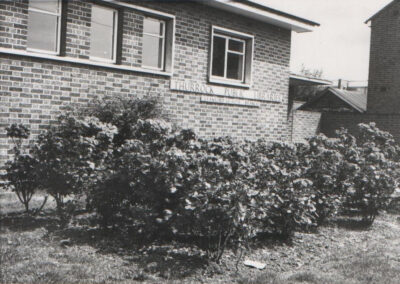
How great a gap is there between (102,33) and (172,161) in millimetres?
5457

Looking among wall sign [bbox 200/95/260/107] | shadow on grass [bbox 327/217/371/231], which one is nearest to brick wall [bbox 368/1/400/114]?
wall sign [bbox 200/95/260/107]

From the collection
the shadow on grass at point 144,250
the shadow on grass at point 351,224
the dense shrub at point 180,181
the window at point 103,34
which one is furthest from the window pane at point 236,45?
the shadow on grass at point 144,250

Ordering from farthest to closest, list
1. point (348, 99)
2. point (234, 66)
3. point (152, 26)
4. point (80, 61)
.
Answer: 1. point (348, 99)
2. point (234, 66)
3. point (152, 26)
4. point (80, 61)

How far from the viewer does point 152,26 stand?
10.3 m

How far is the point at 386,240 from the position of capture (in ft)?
22.4

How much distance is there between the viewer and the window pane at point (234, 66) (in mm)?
12312

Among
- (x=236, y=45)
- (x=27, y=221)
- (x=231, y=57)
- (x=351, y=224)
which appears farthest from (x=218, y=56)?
(x=27, y=221)

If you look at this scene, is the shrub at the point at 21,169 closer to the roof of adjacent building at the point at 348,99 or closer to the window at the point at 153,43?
the window at the point at 153,43

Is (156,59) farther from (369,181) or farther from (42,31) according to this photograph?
(369,181)

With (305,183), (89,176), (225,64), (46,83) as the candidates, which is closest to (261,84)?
(225,64)

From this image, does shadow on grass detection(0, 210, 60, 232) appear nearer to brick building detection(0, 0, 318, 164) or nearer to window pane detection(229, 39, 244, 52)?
brick building detection(0, 0, 318, 164)

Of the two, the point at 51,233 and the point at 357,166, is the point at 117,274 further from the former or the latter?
the point at 357,166

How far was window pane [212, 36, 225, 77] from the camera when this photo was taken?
12.0 metres

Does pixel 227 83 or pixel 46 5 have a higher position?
pixel 46 5
